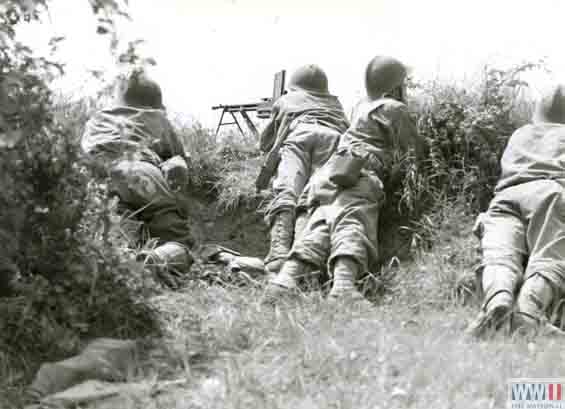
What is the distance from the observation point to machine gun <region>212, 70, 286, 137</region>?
32.3 feet

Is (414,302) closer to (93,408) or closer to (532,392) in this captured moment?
(532,392)

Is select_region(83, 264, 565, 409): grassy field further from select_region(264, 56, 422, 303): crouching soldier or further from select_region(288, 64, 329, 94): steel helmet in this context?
select_region(288, 64, 329, 94): steel helmet

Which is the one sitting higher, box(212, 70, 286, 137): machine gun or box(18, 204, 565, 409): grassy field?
box(212, 70, 286, 137): machine gun

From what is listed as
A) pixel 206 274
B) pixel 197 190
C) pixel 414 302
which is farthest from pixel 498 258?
pixel 197 190

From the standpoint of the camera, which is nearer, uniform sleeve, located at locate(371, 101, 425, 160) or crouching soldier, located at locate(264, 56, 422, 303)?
crouching soldier, located at locate(264, 56, 422, 303)

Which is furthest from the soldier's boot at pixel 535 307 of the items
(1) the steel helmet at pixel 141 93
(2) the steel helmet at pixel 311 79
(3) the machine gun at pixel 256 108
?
(3) the machine gun at pixel 256 108

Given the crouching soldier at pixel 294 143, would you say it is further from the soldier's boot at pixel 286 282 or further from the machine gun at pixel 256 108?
the machine gun at pixel 256 108

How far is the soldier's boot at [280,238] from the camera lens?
7.45 metres

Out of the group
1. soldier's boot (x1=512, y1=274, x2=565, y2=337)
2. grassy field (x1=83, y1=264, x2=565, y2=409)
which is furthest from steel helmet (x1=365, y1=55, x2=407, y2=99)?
soldier's boot (x1=512, y1=274, x2=565, y2=337)

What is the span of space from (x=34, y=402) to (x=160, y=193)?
299cm

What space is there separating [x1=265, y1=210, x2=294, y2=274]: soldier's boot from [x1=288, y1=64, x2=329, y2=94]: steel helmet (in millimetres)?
1572

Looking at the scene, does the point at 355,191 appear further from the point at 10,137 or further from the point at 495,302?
the point at 10,137

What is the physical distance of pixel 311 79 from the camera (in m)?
8.69

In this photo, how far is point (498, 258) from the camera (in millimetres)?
6129
